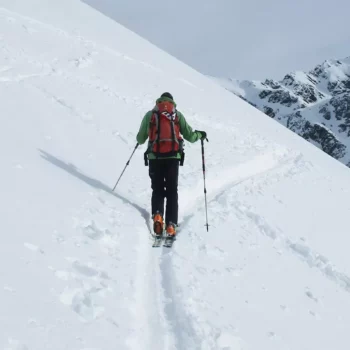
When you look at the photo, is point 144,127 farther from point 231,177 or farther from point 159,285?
point 231,177

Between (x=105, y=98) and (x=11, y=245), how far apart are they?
11469 mm

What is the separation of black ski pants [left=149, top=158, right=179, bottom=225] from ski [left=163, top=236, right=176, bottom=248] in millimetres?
470

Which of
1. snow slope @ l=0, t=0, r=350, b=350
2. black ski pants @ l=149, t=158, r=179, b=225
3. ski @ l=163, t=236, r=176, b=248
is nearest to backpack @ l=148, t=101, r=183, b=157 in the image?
black ski pants @ l=149, t=158, r=179, b=225

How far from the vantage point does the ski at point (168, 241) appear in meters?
6.62

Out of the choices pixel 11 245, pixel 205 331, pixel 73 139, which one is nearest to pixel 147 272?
pixel 205 331

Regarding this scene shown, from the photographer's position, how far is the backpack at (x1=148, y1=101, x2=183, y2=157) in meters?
7.26

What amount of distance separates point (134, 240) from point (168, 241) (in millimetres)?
602

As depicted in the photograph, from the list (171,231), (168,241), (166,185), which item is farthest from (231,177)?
(168,241)

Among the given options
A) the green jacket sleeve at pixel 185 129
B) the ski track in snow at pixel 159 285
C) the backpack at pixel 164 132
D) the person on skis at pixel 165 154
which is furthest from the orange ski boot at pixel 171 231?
the green jacket sleeve at pixel 185 129

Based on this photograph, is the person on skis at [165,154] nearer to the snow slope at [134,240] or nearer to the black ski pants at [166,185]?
the black ski pants at [166,185]

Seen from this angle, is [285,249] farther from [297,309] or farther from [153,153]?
[153,153]

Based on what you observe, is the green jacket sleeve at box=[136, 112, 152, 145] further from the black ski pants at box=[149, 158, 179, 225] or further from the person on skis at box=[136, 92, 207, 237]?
the black ski pants at box=[149, 158, 179, 225]

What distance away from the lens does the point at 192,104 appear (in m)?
20.7

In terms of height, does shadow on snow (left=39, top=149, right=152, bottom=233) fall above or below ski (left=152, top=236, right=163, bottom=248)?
above
